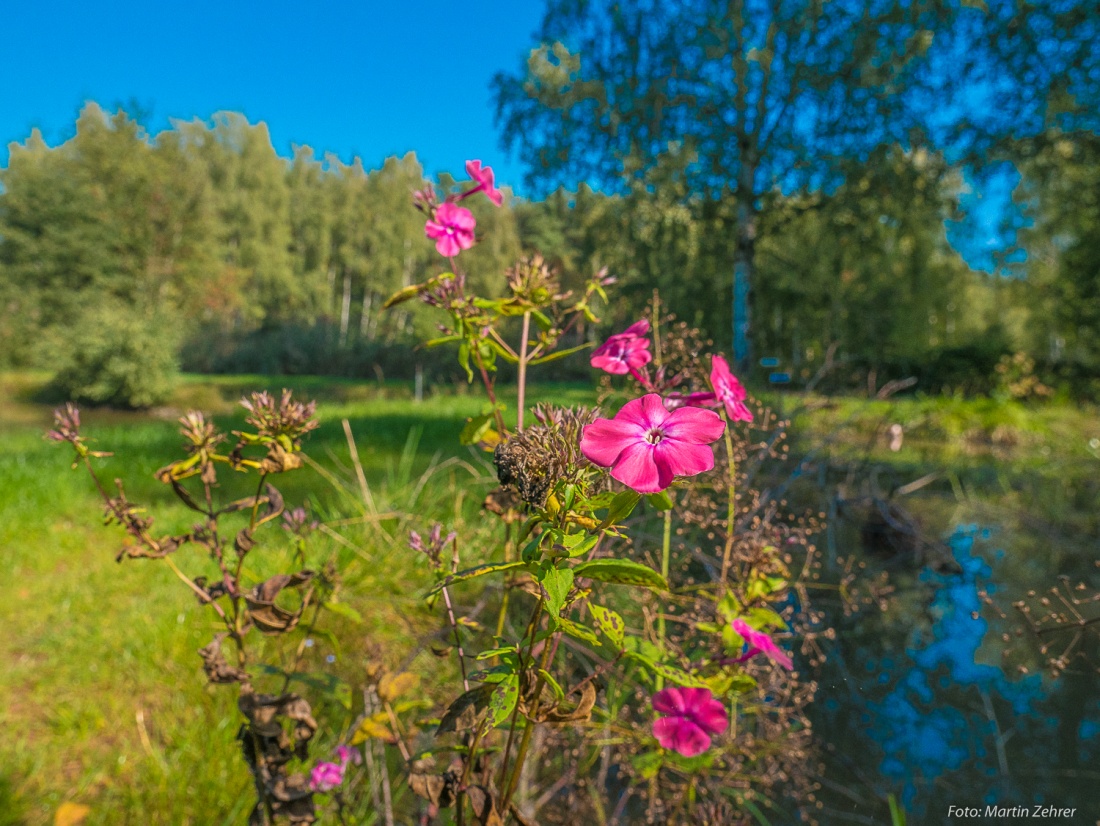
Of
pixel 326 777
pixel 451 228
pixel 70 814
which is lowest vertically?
pixel 70 814

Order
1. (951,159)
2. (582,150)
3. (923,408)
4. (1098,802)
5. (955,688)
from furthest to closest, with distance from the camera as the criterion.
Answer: (582,150), (951,159), (923,408), (955,688), (1098,802)

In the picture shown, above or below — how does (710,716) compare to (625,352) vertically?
below

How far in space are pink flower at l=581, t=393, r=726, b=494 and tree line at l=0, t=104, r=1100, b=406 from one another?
0.47m

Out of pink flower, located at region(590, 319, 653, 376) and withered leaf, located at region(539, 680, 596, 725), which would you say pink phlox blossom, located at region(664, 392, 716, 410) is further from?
withered leaf, located at region(539, 680, 596, 725)

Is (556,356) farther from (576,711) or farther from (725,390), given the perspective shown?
(576,711)

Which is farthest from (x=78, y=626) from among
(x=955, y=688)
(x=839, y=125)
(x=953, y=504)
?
(x=839, y=125)

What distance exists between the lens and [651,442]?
1.73 ft

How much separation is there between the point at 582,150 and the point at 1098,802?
9219 mm

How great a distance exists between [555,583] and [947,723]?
191cm

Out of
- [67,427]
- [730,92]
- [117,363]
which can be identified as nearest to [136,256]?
[117,363]

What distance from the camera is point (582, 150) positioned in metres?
9.27

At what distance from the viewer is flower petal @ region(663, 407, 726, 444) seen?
0.53 metres

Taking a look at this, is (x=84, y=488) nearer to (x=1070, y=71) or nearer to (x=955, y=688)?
(x=955, y=688)

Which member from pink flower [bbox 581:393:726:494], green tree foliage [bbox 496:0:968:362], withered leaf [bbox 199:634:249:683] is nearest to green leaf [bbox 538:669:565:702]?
pink flower [bbox 581:393:726:494]
